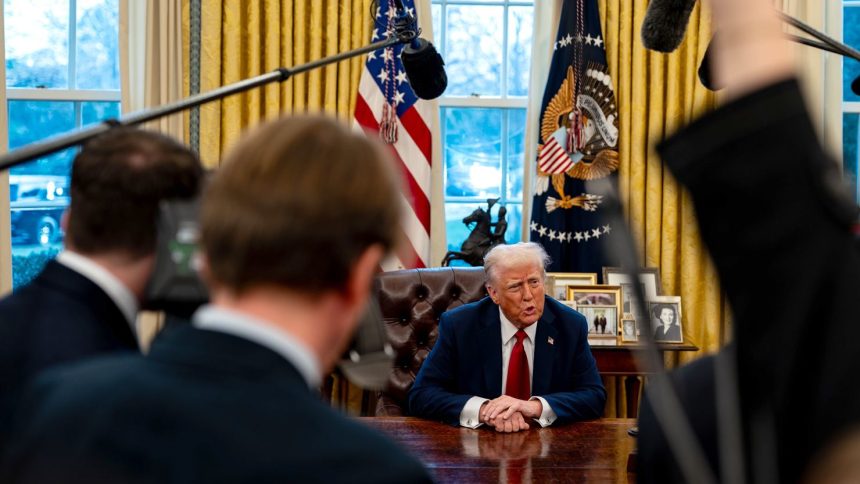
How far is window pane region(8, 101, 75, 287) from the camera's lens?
16.8ft

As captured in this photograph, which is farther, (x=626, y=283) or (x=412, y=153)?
(x=412, y=153)

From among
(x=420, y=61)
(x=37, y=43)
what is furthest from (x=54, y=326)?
(x=37, y=43)

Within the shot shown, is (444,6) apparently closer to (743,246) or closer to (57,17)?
(57,17)

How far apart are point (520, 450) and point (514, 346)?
1012mm

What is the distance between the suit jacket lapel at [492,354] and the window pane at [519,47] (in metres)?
1.99

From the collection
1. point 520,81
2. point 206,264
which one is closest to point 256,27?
point 520,81

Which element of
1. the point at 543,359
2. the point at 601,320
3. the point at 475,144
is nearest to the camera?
the point at 543,359

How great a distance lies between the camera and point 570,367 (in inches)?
150

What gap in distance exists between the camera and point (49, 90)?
205 inches

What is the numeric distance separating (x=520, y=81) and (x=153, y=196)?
14.1 feet

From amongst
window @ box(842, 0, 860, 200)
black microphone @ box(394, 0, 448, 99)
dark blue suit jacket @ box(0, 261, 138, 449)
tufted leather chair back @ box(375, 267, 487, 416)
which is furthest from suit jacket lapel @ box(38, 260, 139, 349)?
window @ box(842, 0, 860, 200)

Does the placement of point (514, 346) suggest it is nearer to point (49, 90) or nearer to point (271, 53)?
point (271, 53)

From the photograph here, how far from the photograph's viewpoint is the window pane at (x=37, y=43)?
17.0 feet

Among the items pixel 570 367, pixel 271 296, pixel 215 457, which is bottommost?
pixel 570 367
